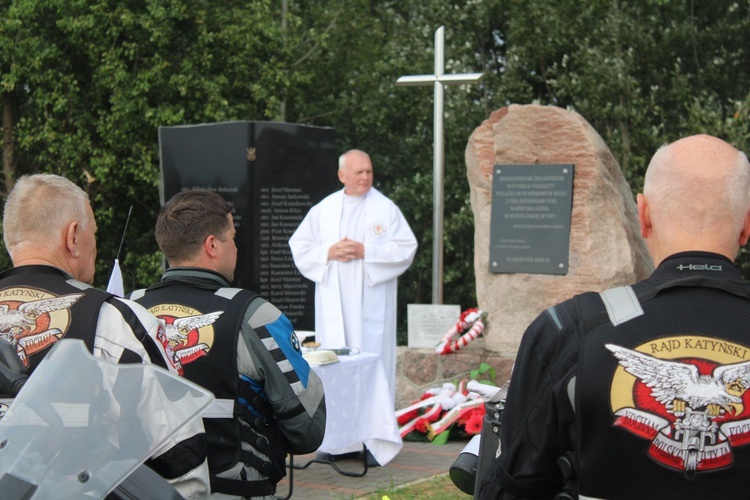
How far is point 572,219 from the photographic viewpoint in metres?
8.62

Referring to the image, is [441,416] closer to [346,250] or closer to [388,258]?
[388,258]

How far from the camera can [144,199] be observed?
18.6 metres

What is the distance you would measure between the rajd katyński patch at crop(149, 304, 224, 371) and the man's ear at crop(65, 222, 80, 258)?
50 cm

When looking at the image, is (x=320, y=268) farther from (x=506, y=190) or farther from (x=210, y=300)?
(x=210, y=300)

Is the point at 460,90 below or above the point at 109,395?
above

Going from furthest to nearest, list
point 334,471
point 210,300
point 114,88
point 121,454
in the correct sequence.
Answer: point 114,88 < point 334,471 < point 210,300 < point 121,454

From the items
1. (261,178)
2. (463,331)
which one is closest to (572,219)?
(463,331)

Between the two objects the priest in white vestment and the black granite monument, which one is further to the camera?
the black granite monument

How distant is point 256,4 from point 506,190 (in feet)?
33.8

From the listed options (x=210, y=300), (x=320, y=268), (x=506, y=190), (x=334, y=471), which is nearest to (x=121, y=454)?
(x=210, y=300)

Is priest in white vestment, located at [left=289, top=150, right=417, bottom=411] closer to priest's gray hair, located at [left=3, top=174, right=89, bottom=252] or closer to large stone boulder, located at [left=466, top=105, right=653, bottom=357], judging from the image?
large stone boulder, located at [left=466, top=105, right=653, bottom=357]

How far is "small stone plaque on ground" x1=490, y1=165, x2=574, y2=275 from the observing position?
8.63 metres

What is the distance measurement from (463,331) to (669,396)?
7.33 m

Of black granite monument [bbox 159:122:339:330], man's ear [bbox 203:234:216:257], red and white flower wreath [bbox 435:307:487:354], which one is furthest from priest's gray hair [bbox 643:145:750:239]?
red and white flower wreath [bbox 435:307:487:354]
